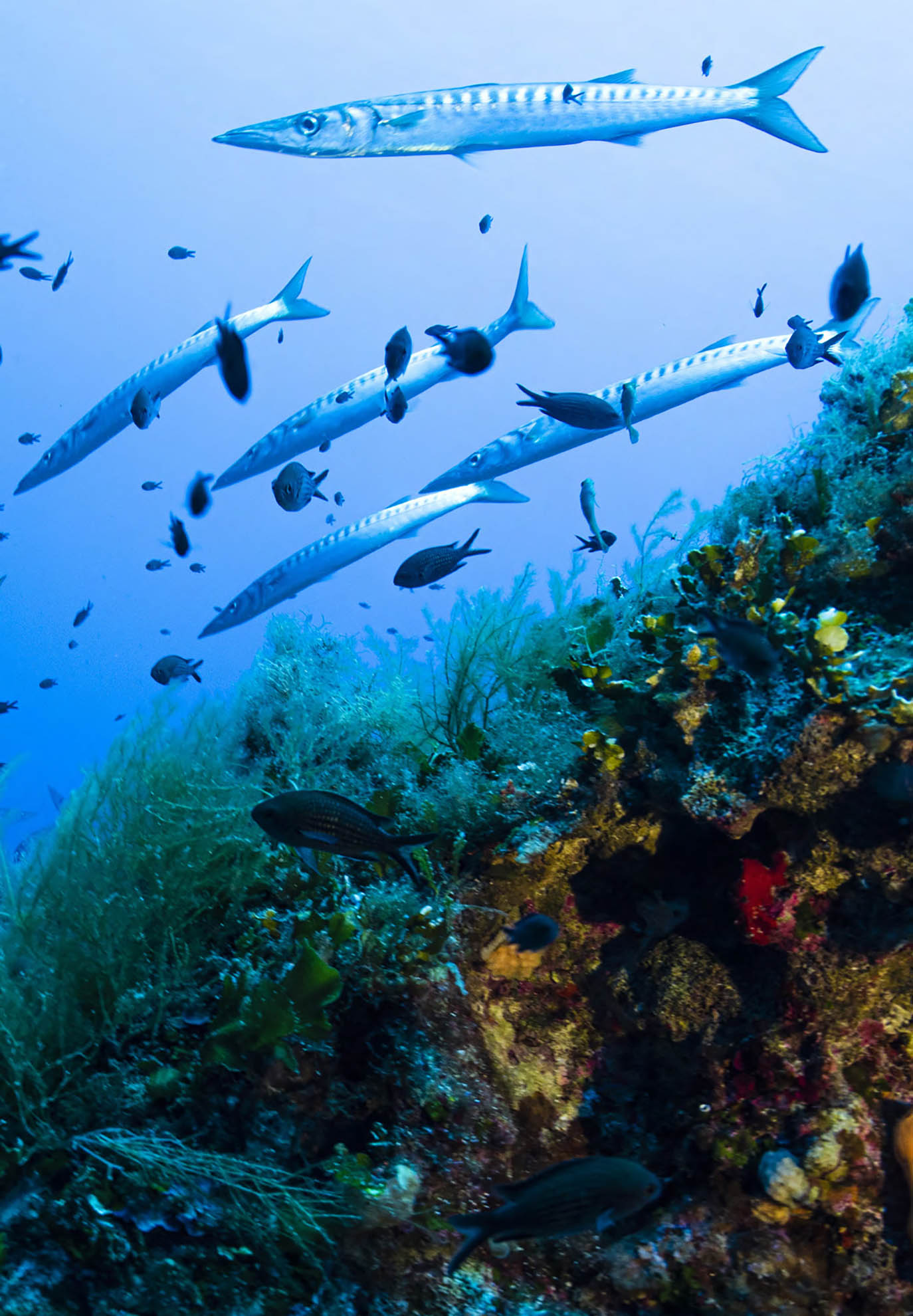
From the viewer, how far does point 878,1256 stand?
8.13ft

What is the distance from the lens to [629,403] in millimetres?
4422

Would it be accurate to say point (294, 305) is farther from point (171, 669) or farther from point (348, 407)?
point (171, 669)

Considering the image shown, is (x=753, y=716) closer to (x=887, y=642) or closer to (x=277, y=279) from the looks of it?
(x=887, y=642)

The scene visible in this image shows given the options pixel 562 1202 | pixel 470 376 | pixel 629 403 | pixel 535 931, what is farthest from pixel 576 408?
pixel 562 1202

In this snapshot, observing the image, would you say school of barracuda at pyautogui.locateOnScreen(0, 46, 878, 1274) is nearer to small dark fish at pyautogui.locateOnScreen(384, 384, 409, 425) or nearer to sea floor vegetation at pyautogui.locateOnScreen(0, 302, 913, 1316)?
small dark fish at pyautogui.locateOnScreen(384, 384, 409, 425)

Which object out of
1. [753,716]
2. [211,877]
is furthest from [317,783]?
[753,716]

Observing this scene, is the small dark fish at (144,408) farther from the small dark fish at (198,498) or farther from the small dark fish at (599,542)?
the small dark fish at (599,542)

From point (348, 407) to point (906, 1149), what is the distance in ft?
17.4

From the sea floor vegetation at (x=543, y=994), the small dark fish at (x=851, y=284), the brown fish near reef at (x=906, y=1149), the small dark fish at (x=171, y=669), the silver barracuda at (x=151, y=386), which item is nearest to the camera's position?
the brown fish near reef at (x=906, y=1149)

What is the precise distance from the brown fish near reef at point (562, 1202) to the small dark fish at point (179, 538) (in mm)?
4973

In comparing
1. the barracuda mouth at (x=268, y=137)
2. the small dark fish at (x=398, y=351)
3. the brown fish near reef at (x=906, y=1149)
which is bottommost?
the brown fish near reef at (x=906, y=1149)

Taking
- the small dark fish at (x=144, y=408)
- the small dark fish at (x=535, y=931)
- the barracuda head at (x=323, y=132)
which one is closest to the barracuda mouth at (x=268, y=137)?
the barracuda head at (x=323, y=132)

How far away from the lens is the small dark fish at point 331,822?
2.58m

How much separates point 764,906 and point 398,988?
181cm
